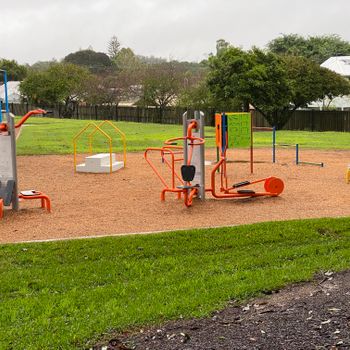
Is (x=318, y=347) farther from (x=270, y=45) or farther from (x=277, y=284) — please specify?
(x=270, y=45)

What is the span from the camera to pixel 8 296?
5.79 m

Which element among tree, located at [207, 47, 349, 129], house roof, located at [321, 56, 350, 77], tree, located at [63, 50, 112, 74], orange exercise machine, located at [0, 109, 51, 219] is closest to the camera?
orange exercise machine, located at [0, 109, 51, 219]

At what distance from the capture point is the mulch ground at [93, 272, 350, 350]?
4301mm

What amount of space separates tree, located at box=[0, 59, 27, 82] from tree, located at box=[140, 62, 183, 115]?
33909mm

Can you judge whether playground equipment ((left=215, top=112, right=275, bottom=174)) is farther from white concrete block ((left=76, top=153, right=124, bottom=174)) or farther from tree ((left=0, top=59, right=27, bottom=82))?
tree ((left=0, top=59, right=27, bottom=82))

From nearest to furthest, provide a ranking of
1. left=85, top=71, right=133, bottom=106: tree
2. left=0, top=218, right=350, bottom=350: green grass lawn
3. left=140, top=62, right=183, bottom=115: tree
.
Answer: left=0, top=218, right=350, bottom=350: green grass lawn, left=140, top=62, right=183, bottom=115: tree, left=85, top=71, right=133, bottom=106: tree

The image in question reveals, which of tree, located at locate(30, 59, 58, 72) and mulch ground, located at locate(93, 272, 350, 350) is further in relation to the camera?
tree, located at locate(30, 59, 58, 72)

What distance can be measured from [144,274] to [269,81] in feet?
96.6

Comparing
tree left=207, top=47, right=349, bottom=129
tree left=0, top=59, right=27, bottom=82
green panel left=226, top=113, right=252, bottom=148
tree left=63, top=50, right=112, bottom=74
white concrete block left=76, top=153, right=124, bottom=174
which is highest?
tree left=63, top=50, right=112, bottom=74

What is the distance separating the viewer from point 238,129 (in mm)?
13648

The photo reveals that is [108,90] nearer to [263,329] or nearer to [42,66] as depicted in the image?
[42,66]

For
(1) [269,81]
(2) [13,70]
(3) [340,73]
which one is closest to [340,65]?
(3) [340,73]

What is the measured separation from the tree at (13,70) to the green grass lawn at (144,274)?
75.1m

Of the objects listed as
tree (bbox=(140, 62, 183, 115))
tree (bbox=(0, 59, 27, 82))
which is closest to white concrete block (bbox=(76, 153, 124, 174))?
tree (bbox=(140, 62, 183, 115))
